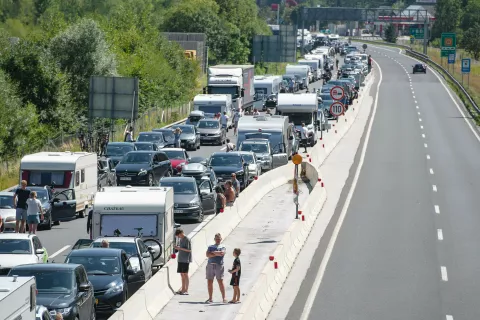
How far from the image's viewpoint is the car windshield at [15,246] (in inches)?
1040

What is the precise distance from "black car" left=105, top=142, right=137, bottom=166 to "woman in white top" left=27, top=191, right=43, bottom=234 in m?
15.9

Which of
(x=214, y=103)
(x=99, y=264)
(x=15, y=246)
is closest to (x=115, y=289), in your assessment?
(x=99, y=264)

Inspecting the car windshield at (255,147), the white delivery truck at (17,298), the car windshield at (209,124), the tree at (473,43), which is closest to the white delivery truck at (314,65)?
the tree at (473,43)

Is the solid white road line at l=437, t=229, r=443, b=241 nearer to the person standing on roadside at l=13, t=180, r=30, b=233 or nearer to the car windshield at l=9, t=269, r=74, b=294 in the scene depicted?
the person standing on roadside at l=13, t=180, r=30, b=233

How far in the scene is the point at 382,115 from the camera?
282 feet

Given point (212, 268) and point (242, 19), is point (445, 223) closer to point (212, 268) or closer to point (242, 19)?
point (212, 268)

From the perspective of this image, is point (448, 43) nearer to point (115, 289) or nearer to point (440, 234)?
point (440, 234)

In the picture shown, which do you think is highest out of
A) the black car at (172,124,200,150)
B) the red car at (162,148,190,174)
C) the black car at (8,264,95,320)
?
the black car at (8,264,95,320)

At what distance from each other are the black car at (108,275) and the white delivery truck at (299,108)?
1509 inches

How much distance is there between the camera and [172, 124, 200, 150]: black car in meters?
61.6

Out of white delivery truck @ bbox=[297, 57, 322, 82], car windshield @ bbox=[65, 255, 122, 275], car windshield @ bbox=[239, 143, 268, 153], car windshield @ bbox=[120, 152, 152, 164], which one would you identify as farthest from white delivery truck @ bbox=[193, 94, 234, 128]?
white delivery truck @ bbox=[297, 57, 322, 82]

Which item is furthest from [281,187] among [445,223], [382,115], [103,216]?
[382,115]

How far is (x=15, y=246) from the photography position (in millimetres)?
26625

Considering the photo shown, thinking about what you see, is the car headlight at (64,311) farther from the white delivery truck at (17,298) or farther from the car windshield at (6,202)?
the car windshield at (6,202)
